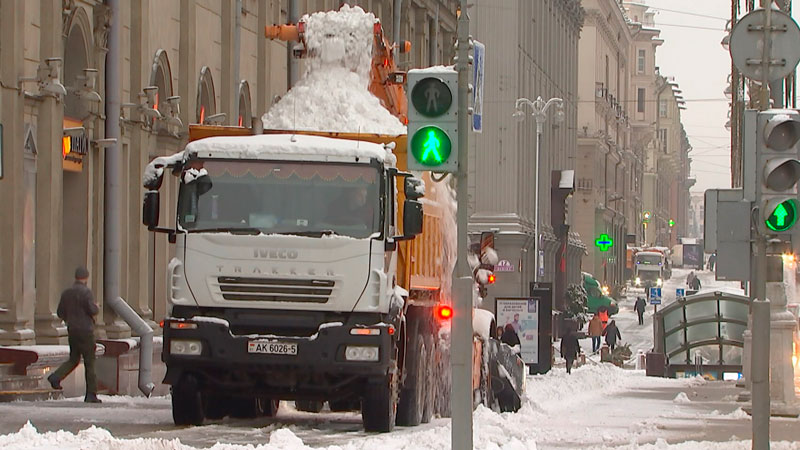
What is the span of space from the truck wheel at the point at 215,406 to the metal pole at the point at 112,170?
8.07 m

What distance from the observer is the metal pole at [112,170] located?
28188 millimetres

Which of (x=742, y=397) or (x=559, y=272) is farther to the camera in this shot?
(x=559, y=272)

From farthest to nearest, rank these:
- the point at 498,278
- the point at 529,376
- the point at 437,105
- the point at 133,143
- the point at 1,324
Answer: the point at 498,278
the point at 529,376
the point at 133,143
the point at 1,324
the point at 437,105

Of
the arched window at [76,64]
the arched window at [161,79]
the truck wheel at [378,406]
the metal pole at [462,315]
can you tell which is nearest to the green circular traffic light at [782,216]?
the metal pole at [462,315]

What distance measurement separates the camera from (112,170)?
93.0 feet

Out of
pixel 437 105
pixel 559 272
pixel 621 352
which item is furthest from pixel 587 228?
pixel 437 105

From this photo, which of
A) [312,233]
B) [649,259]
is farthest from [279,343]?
[649,259]

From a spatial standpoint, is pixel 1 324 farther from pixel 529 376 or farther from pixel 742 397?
pixel 529 376

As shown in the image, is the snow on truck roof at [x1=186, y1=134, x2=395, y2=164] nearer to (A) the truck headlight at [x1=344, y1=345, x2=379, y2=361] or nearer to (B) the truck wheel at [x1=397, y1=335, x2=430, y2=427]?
(A) the truck headlight at [x1=344, y1=345, x2=379, y2=361]

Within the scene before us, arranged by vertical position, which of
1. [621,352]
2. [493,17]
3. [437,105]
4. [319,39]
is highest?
[493,17]

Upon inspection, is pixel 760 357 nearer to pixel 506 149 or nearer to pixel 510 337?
pixel 510 337

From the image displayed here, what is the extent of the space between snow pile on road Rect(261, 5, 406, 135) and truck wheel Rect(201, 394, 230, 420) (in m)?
3.26

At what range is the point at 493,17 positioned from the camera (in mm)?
75812

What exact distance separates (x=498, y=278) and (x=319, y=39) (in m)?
52.1
